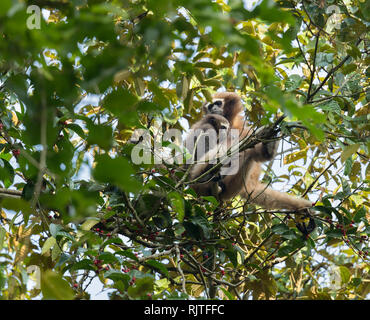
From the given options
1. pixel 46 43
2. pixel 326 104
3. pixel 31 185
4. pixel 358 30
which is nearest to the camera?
pixel 46 43

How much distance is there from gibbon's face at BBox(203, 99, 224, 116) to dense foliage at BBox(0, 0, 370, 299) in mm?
1460

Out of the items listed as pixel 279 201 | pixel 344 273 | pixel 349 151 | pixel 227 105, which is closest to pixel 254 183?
pixel 279 201

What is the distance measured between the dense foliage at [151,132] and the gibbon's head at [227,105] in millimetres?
1539

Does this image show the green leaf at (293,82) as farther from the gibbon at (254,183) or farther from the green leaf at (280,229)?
the green leaf at (280,229)

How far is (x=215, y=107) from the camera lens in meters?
6.48

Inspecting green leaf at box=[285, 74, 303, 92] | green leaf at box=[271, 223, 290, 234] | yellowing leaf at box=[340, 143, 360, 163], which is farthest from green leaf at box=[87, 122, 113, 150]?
green leaf at box=[271, 223, 290, 234]

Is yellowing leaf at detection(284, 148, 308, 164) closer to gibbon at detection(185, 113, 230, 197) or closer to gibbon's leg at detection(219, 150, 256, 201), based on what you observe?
gibbon's leg at detection(219, 150, 256, 201)

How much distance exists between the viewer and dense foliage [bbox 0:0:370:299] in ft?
3.11

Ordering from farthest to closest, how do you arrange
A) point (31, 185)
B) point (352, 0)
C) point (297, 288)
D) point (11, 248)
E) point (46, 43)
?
point (297, 288)
point (11, 248)
point (352, 0)
point (31, 185)
point (46, 43)

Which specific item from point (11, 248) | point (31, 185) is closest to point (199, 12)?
point (31, 185)

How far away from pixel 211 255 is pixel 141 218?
2.99ft

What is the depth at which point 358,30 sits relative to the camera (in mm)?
3379
